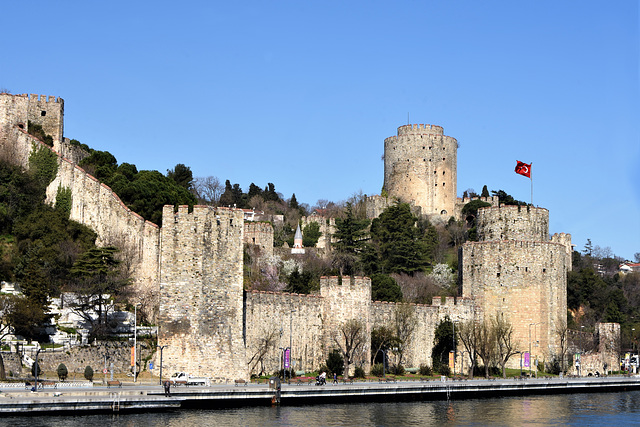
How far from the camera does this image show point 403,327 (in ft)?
177

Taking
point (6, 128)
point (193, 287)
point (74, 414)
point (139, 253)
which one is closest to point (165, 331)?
point (193, 287)

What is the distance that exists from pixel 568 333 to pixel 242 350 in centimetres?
2400

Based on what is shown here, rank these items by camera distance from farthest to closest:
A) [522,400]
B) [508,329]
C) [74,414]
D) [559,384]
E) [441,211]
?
[441,211], [508,329], [559,384], [522,400], [74,414]

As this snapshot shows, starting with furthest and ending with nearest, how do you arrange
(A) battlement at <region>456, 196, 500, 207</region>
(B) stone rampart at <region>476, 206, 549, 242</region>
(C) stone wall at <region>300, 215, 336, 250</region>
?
(A) battlement at <region>456, 196, 500, 207</region> → (C) stone wall at <region>300, 215, 336, 250</region> → (B) stone rampart at <region>476, 206, 549, 242</region>

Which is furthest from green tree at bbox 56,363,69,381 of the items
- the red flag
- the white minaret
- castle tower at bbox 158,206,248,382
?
the white minaret

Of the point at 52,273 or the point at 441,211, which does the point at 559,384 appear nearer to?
the point at 52,273

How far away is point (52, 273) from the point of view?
2037 inches

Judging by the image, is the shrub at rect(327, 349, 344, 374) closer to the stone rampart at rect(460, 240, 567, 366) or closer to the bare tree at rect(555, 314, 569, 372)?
the stone rampart at rect(460, 240, 567, 366)

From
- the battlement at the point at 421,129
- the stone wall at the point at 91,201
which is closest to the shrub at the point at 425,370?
the stone wall at the point at 91,201

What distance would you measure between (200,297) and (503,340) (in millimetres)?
20986

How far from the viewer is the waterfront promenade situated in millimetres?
37844

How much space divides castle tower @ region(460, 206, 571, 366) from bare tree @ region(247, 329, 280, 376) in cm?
1585

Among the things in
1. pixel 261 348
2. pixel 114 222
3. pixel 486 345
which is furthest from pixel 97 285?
pixel 486 345

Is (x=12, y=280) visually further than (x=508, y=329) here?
No
